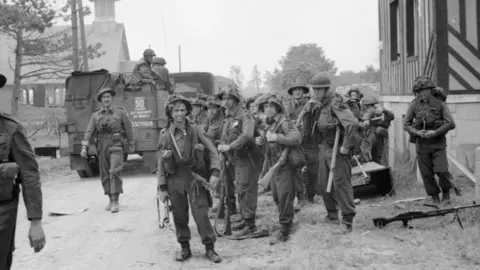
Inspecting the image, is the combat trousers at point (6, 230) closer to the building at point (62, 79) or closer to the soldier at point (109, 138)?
the soldier at point (109, 138)

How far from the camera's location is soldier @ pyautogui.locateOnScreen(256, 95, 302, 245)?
7496mm

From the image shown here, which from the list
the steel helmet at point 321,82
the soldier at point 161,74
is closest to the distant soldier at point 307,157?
the steel helmet at point 321,82

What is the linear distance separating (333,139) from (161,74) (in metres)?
9.07

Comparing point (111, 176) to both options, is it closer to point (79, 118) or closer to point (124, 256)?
point (124, 256)

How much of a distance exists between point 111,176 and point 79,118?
524 centimetres

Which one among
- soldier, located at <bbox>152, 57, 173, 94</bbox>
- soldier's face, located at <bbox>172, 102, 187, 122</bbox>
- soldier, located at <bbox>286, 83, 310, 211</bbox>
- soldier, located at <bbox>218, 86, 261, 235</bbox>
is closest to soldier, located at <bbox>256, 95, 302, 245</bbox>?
soldier, located at <bbox>218, 86, 261, 235</bbox>

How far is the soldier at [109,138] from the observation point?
34.3 ft

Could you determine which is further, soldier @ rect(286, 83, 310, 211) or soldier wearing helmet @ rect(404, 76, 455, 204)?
soldier @ rect(286, 83, 310, 211)

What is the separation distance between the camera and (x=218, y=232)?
814 centimetres

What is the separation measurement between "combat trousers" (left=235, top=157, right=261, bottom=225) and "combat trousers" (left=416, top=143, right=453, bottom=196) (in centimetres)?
247

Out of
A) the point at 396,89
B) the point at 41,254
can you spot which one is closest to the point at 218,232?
the point at 41,254

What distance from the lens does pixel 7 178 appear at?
4219mm

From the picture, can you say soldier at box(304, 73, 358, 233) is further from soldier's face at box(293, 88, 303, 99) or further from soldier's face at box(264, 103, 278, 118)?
soldier's face at box(293, 88, 303, 99)

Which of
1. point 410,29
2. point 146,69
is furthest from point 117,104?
point 410,29
